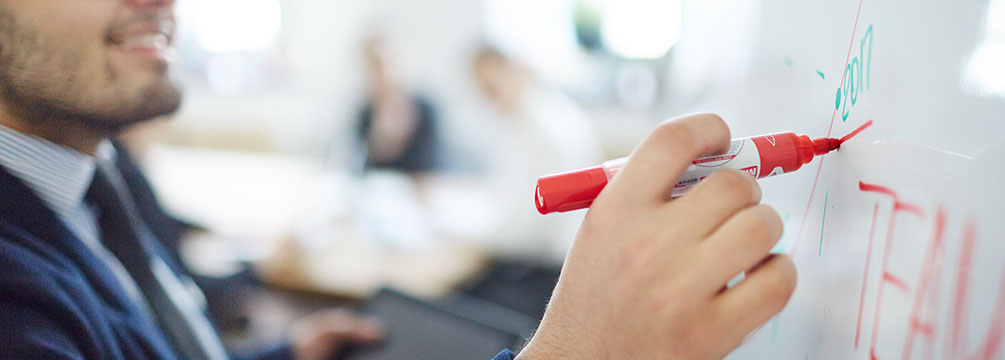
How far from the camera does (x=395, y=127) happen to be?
2371 millimetres

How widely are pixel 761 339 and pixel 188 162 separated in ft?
15.1

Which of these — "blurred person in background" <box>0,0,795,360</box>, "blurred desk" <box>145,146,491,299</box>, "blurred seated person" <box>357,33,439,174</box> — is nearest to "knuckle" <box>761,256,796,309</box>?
"blurred person in background" <box>0,0,795,360</box>

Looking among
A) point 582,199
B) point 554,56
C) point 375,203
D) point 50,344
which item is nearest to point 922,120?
point 582,199

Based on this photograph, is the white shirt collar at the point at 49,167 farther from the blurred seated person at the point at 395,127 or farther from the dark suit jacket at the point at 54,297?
→ the blurred seated person at the point at 395,127

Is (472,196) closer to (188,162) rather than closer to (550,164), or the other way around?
(550,164)

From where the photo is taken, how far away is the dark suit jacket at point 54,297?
448mm

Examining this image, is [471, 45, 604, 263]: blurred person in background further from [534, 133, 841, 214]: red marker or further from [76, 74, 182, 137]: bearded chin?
[534, 133, 841, 214]: red marker

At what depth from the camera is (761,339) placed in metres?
0.48

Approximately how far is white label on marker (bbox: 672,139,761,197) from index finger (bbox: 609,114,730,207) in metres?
0.02

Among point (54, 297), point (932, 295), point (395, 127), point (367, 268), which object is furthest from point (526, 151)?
point (932, 295)

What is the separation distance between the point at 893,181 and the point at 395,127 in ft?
7.02

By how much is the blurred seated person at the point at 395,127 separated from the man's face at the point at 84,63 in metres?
1.59

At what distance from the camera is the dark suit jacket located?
448 mm

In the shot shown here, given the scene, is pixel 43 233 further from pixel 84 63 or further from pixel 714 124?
pixel 714 124
